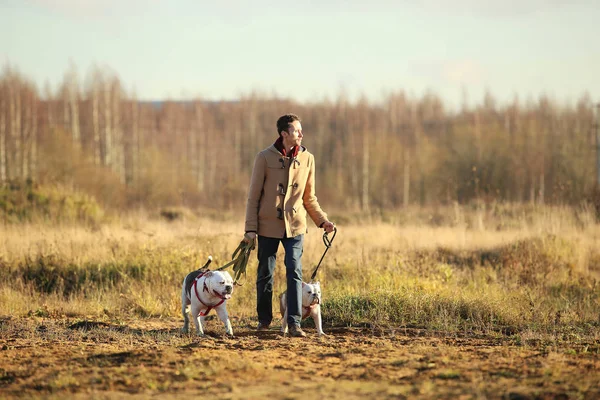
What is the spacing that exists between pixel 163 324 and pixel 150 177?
3623cm

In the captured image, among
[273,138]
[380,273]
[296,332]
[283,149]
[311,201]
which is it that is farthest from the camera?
[273,138]

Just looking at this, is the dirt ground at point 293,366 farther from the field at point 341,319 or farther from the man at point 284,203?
the man at point 284,203

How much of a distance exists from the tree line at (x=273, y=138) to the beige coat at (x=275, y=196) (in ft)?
73.1

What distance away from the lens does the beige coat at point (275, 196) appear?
8.69 metres

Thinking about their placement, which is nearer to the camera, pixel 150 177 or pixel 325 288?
pixel 325 288

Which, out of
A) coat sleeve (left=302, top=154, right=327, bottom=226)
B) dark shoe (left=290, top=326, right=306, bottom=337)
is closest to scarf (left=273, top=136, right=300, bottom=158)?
coat sleeve (left=302, top=154, right=327, bottom=226)

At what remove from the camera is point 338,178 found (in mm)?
53750

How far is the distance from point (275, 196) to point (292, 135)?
69cm

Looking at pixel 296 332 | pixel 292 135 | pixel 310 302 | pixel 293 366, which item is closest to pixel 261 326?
pixel 296 332

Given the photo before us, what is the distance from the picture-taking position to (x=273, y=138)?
6056 cm

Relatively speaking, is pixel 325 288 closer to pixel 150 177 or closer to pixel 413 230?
pixel 413 230

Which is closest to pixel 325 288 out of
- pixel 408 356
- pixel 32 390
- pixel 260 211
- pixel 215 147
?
pixel 260 211

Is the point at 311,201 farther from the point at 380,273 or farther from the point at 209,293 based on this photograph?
the point at 380,273

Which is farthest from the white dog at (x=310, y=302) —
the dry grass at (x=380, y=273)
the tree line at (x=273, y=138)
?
the tree line at (x=273, y=138)
